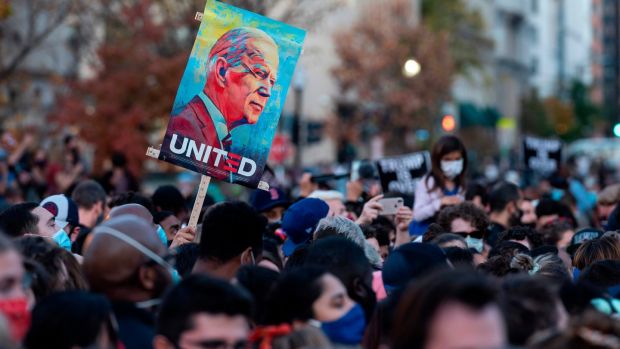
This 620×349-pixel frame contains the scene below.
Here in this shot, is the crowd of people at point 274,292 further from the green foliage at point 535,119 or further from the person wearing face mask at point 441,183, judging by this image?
the green foliage at point 535,119

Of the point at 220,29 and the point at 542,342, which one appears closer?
the point at 542,342

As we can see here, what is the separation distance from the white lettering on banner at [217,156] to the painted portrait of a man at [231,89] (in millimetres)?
41

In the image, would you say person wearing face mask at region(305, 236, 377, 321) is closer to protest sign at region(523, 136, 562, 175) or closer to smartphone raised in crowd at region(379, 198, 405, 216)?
smartphone raised in crowd at region(379, 198, 405, 216)

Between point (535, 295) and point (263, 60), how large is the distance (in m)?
3.76

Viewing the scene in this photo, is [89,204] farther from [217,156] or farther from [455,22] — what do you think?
[455,22]

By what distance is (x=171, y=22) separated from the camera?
103ft

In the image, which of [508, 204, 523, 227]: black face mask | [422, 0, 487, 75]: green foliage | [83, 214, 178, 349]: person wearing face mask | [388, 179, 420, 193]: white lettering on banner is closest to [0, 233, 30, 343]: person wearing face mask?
[83, 214, 178, 349]: person wearing face mask

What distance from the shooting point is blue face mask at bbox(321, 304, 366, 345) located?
5574mm

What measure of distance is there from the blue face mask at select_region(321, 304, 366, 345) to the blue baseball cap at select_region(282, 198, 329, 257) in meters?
3.20

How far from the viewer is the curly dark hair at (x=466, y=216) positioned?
384 inches

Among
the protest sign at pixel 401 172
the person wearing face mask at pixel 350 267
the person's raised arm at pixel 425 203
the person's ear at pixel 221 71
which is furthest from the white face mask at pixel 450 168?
the person wearing face mask at pixel 350 267

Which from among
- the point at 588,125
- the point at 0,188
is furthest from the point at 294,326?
the point at 588,125

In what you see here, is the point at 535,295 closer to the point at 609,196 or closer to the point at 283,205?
the point at 283,205

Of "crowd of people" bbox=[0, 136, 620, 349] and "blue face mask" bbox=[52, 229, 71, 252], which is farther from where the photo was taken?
"blue face mask" bbox=[52, 229, 71, 252]
